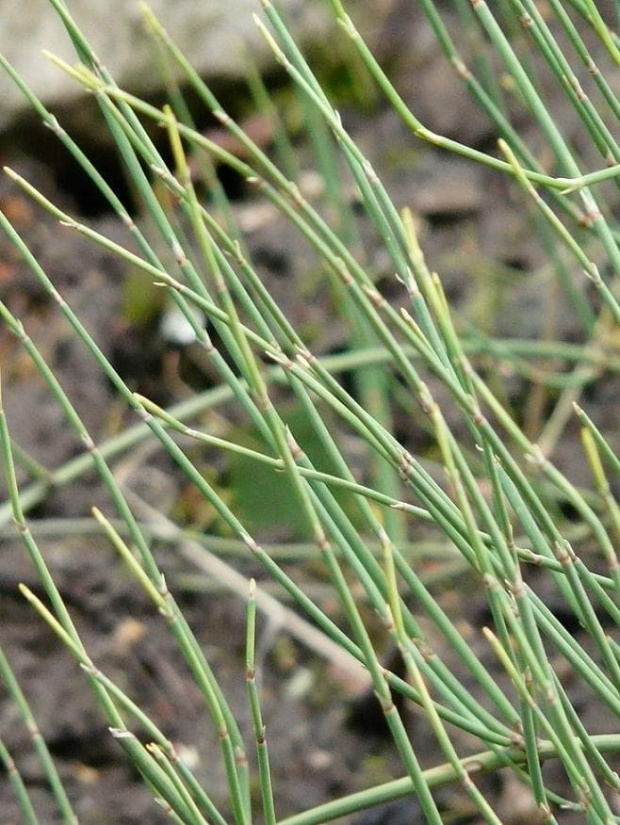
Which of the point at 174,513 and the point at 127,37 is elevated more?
the point at 127,37

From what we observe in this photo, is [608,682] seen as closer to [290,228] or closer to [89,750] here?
[89,750]

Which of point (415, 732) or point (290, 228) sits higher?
point (290, 228)

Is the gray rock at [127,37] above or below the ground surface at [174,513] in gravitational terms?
above

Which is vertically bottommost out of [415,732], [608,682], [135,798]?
[415,732]

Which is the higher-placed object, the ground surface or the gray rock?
the gray rock

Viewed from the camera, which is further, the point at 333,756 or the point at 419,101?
the point at 419,101

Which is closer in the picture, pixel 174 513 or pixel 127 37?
pixel 174 513

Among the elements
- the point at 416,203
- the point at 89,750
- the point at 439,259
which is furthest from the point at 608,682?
the point at 416,203

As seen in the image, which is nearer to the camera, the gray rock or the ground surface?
the ground surface
